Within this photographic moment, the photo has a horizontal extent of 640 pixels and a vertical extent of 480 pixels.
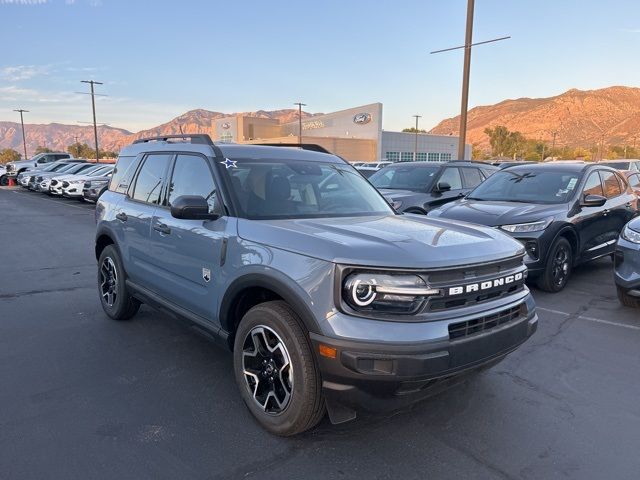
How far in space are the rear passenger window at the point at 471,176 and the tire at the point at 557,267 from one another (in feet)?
13.3

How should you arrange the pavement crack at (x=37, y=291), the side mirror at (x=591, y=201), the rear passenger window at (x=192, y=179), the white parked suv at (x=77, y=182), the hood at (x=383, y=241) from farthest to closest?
the white parked suv at (x=77, y=182) < the side mirror at (x=591, y=201) < the pavement crack at (x=37, y=291) < the rear passenger window at (x=192, y=179) < the hood at (x=383, y=241)

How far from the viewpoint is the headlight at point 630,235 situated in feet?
17.9

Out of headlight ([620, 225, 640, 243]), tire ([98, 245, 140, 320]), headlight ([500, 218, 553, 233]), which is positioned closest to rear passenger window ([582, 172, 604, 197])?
headlight ([500, 218, 553, 233])

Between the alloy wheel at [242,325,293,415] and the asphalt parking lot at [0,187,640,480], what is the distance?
0.22 m

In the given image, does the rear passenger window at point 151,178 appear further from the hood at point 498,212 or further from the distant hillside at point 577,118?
the distant hillside at point 577,118

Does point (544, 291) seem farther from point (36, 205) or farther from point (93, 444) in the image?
point (36, 205)

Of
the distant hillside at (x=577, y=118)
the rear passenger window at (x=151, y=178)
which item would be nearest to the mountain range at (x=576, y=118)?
the distant hillside at (x=577, y=118)

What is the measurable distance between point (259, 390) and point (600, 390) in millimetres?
2640

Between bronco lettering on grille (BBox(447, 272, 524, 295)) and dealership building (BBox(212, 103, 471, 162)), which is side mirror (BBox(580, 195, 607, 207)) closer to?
bronco lettering on grille (BBox(447, 272, 524, 295))

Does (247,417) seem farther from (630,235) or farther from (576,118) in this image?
(576,118)

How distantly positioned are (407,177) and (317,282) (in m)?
7.93

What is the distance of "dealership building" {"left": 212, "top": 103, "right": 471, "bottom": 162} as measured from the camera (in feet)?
224

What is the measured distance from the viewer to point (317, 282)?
2.72m

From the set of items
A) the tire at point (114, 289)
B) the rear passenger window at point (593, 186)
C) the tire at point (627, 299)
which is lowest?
the tire at point (627, 299)
